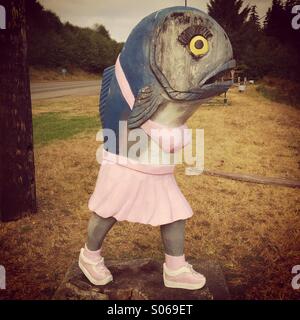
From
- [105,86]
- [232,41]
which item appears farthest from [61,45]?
[105,86]

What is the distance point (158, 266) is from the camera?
8.43ft

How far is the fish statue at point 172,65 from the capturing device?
1.66m

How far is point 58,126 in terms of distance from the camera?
27.9 ft

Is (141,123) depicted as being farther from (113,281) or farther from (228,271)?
(228,271)

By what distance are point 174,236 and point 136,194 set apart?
0.35 m

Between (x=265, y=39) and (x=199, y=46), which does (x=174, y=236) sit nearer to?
(x=199, y=46)

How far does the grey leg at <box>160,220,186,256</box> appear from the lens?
2.06 meters

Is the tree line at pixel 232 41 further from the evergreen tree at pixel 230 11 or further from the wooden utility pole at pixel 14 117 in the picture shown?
the wooden utility pole at pixel 14 117

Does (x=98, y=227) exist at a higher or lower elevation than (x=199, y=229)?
higher

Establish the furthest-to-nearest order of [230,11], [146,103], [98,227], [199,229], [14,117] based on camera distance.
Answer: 1. [230,11]
2. [199,229]
3. [14,117]
4. [98,227]
5. [146,103]

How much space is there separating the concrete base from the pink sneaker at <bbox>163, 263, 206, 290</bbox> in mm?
35

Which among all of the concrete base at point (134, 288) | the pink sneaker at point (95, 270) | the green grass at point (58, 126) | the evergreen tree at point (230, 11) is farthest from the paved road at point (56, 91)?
the evergreen tree at point (230, 11)
